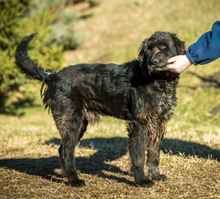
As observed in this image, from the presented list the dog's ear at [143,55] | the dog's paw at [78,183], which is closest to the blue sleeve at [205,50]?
the dog's ear at [143,55]

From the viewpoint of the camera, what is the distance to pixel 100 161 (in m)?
6.41

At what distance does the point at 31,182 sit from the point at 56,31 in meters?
20.3

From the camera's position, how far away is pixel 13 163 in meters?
6.36

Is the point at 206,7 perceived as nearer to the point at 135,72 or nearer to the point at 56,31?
the point at 56,31

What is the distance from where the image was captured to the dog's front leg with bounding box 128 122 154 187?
185 inches

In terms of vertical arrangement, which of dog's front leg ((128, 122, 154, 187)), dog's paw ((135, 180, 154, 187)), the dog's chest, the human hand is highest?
the human hand

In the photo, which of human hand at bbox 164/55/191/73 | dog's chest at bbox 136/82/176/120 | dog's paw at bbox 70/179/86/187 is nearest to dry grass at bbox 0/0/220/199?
dog's paw at bbox 70/179/86/187

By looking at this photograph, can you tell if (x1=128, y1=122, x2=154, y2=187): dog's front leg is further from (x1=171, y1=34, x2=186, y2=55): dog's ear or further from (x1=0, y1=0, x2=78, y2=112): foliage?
(x1=0, y1=0, x2=78, y2=112): foliage

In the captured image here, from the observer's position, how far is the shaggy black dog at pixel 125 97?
4715 mm

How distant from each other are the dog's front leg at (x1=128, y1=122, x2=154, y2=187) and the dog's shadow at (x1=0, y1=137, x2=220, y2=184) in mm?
321

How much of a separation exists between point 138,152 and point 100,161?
1.85 m

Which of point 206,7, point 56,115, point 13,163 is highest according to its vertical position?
point 206,7

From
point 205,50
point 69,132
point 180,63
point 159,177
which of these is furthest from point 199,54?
point 69,132

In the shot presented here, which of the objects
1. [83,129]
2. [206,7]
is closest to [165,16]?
[206,7]
